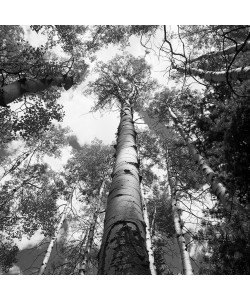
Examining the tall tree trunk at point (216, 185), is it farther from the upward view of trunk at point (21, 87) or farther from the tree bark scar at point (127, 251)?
the upward view of trunk at point (21, 87)

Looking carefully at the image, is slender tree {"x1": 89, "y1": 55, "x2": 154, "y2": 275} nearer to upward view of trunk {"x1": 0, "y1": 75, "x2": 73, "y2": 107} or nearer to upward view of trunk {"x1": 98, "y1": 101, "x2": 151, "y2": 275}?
upward view of trunk {"x1": 98, "y1": 101, "x2": 151, "y2": 275}

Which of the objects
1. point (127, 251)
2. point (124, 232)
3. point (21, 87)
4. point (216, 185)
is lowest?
point (127, 251)

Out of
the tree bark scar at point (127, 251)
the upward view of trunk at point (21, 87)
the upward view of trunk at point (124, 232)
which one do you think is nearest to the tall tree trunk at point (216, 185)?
the upward view of trunk at point (124, 232)

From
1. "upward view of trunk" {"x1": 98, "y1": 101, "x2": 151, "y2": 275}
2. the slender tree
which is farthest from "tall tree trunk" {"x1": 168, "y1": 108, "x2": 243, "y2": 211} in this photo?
"upward view of trunk" {"x1": 98, "y1": 101, "x2": 151, "y2": 275}

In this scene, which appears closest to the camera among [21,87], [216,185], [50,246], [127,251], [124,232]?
[127,251]

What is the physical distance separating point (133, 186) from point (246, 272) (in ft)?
11.1

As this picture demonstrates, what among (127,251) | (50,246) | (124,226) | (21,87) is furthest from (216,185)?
(50,246)

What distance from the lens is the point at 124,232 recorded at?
1.46 meters

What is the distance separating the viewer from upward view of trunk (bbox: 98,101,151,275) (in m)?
1.29

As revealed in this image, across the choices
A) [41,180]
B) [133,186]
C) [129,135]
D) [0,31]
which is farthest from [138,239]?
[41,180]

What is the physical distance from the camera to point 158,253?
12.7 metres

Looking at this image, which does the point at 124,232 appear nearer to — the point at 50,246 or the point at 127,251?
the point at 127,251

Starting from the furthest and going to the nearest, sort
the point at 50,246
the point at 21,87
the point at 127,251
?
the point at 50,246 < the point at 21,87 < the point at 127,251

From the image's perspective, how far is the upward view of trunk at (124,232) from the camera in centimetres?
129
